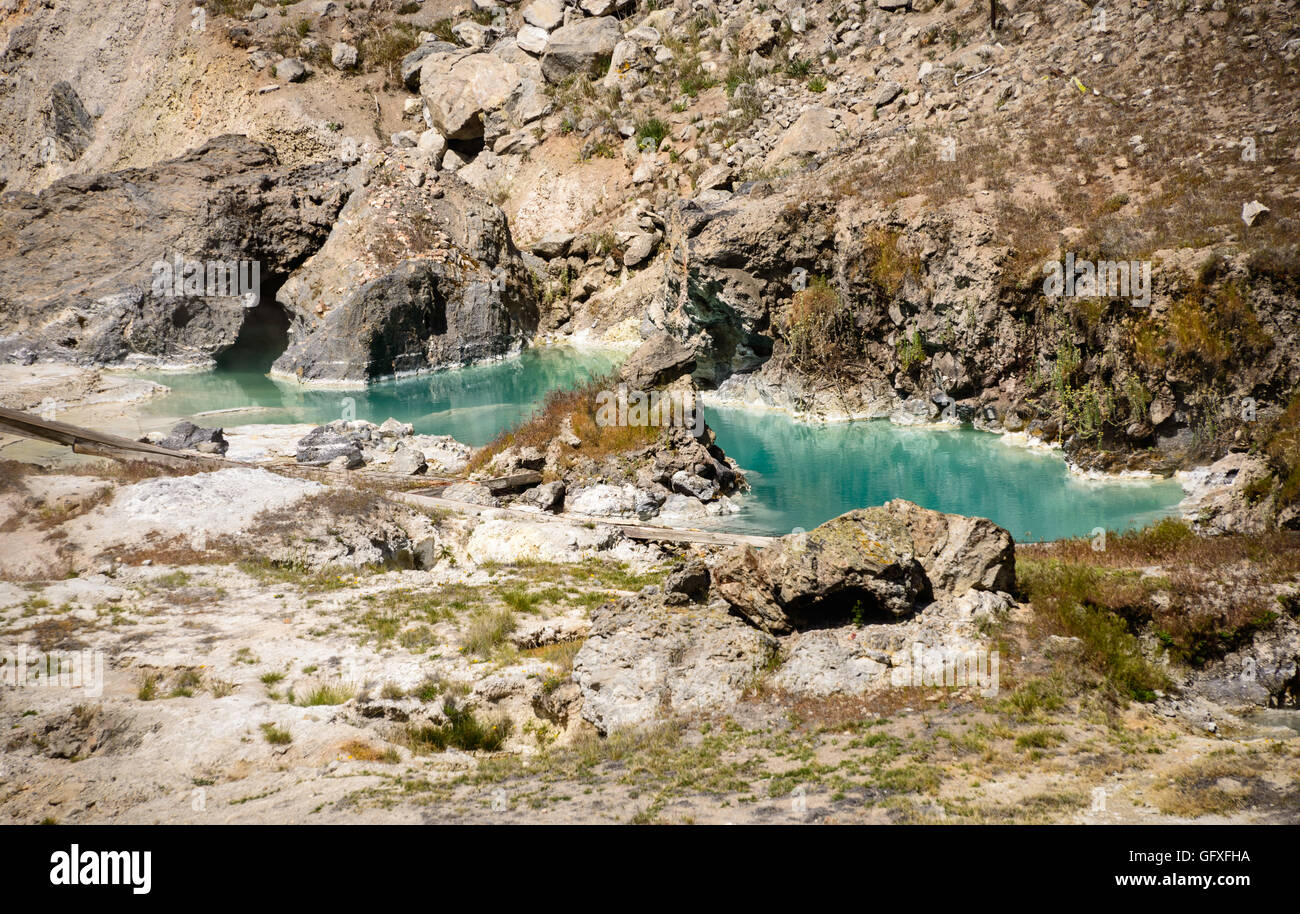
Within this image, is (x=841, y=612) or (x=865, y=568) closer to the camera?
(x=865, y=568)

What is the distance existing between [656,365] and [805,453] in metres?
5.46

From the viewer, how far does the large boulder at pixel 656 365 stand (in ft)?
77.7

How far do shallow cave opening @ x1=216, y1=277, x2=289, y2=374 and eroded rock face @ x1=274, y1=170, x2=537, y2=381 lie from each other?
3847 millimetres

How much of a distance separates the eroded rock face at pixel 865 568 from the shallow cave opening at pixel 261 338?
36.7 metres

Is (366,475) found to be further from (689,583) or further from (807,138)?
(807,138)

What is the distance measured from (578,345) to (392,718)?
3537 cm

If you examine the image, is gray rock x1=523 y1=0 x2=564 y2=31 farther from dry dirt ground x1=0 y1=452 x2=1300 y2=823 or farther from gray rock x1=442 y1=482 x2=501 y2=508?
dry dirt ground x1=0 y1=452 x2=1300 y2=823

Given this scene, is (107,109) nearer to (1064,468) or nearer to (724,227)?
(724,227)

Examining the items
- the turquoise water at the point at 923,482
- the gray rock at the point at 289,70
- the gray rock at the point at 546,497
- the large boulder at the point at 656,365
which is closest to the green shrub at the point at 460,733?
the turquoise water at the point at 923,482

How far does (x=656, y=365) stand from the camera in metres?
23.8

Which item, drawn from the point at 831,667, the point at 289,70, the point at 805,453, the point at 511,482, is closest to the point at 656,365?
the point at 805,453

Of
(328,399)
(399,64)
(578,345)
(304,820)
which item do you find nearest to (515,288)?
(578,345)

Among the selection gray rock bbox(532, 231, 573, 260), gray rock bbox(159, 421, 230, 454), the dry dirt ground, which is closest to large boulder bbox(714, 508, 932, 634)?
the dry dirt ground

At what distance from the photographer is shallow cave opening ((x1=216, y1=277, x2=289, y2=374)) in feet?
138
